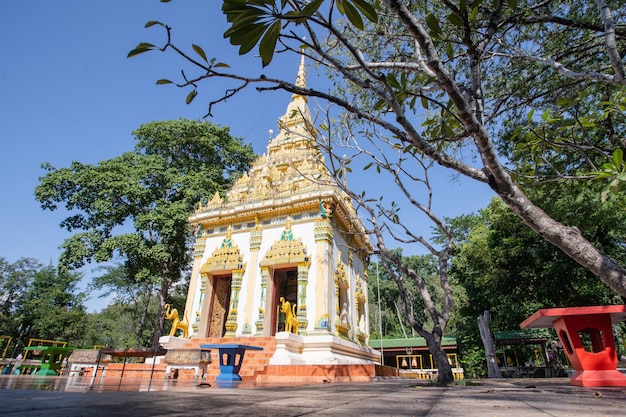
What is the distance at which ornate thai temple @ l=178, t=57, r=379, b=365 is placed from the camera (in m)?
9.97

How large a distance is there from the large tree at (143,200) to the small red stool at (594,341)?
12.9m

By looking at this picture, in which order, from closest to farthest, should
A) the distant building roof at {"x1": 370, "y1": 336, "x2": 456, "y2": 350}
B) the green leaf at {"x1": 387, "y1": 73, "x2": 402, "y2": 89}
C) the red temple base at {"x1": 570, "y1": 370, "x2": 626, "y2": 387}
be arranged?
→ the green leaf at {"x1": 387, "y1": 73, "x2": 402, "y2": 89}
the red temple base at {"x1": 570, "y1": 370, "x2": 626, "y2": 387}
the distant building roof at {"x1": 370, "y1": 336, "x2": 456, "y2": 350}

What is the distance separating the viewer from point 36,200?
1418cm

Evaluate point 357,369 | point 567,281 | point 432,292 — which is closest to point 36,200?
point 357,369

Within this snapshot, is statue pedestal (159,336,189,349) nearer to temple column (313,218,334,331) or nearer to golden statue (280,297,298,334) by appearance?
golden statue (280,297,298,334)

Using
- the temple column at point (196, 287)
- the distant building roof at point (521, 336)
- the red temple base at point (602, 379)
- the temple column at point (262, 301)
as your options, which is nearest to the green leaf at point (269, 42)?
the red temple base at point (602, 379)

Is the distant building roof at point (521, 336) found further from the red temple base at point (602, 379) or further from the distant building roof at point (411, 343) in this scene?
the red temple base at point (602, 379)

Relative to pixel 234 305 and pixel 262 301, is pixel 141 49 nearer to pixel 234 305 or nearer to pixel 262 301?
pixel 262 301

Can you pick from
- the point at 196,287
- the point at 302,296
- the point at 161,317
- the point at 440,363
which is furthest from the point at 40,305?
the point at 440,363

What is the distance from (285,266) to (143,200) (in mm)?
7438

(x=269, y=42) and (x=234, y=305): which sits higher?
(x=234, y=305)

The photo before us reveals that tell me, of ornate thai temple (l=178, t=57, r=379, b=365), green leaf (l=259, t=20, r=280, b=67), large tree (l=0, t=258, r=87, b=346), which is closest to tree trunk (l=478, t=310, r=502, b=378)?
ornate thai temple (l=178, t=57, r=379, b=365)

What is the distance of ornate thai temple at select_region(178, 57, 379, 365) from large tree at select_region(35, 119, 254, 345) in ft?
7.86

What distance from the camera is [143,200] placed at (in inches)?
573
